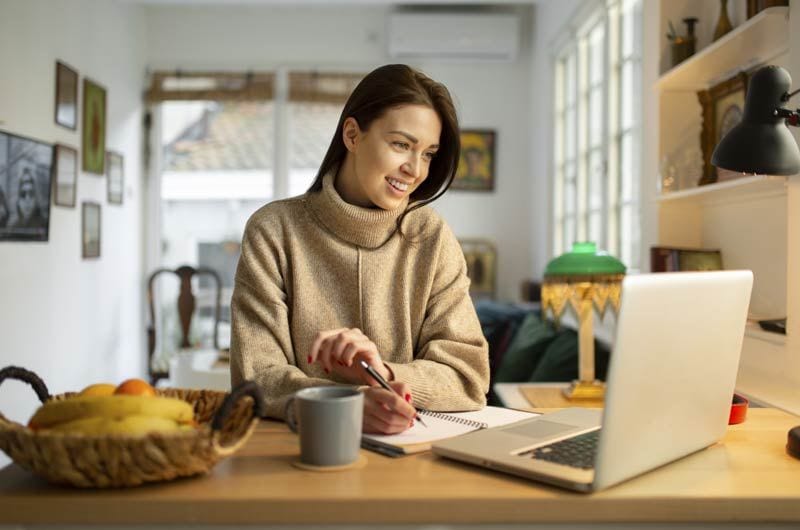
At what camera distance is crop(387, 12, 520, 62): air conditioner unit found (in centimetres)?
523

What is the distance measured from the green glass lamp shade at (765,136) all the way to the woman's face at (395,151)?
0.50 m

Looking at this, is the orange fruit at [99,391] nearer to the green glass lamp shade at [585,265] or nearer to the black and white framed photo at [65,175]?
the green glass lamp shade at [585,265]

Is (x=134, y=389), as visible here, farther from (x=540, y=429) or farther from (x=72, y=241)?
(x=72, y=241)

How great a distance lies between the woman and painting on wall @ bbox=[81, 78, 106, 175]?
3.28 meters

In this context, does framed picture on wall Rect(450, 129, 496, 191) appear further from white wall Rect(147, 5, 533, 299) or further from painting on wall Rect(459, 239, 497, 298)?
painting on wall Rect(459, 239, 497, 298)

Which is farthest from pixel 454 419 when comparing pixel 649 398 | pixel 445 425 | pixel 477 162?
pixel 477 162

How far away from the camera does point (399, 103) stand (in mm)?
1365

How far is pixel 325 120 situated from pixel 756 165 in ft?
15.2

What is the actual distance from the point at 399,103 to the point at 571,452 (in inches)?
27.9

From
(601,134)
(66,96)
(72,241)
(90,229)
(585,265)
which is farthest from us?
(90,229)

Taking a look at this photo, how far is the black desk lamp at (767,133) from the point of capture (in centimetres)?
119

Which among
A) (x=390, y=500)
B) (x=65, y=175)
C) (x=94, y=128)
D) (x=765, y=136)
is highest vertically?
(x=94, y=128)

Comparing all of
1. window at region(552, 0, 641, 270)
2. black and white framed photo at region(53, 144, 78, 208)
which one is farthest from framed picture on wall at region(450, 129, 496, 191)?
black and white framed photo at region(53, 144, 78, 208)


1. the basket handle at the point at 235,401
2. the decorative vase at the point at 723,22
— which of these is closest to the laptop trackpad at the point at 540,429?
the basket handle at the point at 235,401
